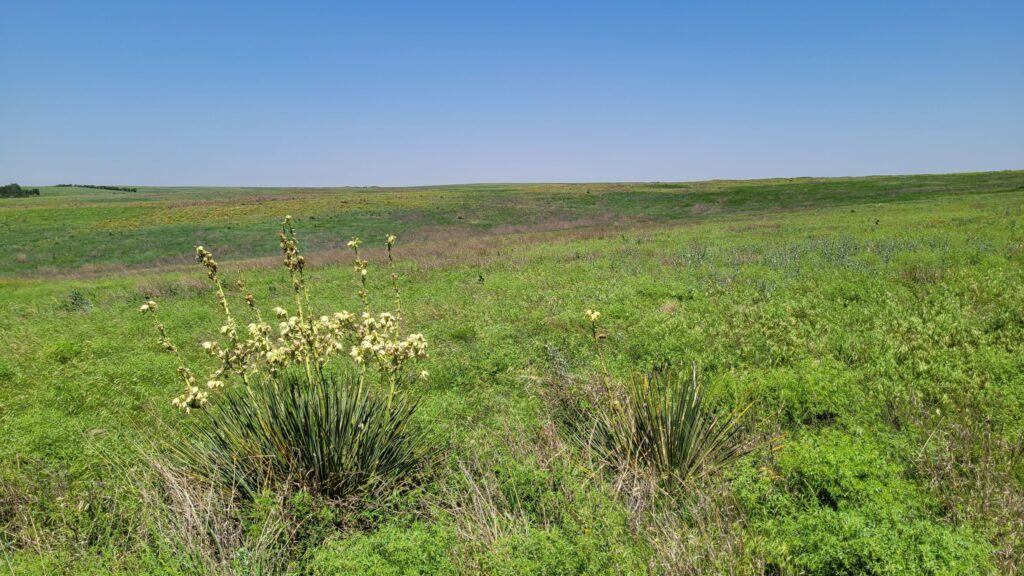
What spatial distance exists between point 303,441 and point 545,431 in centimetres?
228

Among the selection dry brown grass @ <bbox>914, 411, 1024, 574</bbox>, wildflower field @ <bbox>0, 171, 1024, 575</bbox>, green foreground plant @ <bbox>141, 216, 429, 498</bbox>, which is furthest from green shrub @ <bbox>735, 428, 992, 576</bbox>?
green foreground plant @ <bbox>141, 216, 429, 498</bbox>

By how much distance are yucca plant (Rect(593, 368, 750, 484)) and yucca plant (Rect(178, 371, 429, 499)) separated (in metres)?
2.00

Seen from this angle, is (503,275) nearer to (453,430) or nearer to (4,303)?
(453,430)

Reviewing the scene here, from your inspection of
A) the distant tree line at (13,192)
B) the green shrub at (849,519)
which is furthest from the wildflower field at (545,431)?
the distant tree line at (13,192)

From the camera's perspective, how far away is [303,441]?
4.39 metres

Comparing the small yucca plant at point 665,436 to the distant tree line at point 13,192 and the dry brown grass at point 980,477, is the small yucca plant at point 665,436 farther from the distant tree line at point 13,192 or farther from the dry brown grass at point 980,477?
the distant tree line at point 13,192

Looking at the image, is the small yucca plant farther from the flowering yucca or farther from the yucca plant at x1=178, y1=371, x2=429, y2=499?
the yucca plant at x1=178, y1=371, x2=429, y2=499

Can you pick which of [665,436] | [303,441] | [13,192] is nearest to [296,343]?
[303,441]

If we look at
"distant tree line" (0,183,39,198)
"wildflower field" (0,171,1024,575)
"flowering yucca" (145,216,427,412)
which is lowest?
"wildflower field" (0,171,1024,575)

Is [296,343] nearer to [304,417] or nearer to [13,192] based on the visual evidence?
[304,417]

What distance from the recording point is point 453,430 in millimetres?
5859

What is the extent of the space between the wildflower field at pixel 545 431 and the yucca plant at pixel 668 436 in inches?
1.3

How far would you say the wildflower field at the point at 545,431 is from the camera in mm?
3549

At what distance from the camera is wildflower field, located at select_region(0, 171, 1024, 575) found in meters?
3.55
